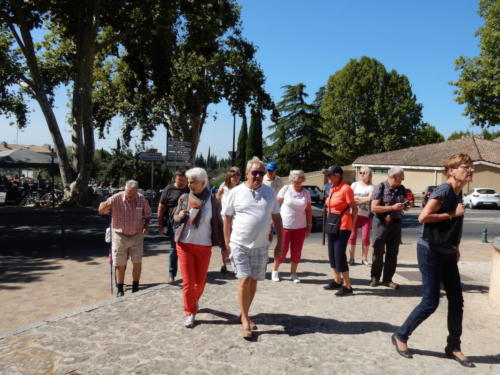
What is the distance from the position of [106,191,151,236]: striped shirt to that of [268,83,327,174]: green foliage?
44440 mm

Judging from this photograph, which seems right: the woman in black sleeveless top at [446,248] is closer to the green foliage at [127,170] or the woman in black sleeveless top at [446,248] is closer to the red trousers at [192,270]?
the red trousers at [192,270]

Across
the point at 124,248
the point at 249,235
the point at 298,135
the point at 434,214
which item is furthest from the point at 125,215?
the point at 298,135

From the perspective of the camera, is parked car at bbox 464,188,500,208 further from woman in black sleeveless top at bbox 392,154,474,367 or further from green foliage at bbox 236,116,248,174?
green foliage at bbox 236,116,248,174

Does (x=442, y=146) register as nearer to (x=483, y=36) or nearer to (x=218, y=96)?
(x=483, y=36)

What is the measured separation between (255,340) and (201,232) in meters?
1.26

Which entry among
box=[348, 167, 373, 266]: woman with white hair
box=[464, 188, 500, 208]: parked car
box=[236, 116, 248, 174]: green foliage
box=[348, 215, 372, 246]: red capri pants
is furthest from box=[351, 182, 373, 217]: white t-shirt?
box=[236, 116, 248, 174]: green foliage

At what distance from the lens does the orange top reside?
19.5ft

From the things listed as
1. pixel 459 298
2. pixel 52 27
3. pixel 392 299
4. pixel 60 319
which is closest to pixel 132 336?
pixel 60 319

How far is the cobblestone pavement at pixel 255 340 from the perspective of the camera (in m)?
3.76

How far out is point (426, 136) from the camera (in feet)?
202

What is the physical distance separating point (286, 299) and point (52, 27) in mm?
23924

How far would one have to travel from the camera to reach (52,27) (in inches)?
951

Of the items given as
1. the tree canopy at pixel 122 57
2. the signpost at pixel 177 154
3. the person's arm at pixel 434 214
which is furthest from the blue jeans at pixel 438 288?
the tree canopy at pixel 122 57

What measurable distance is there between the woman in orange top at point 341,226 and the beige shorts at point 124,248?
2.71 metres
